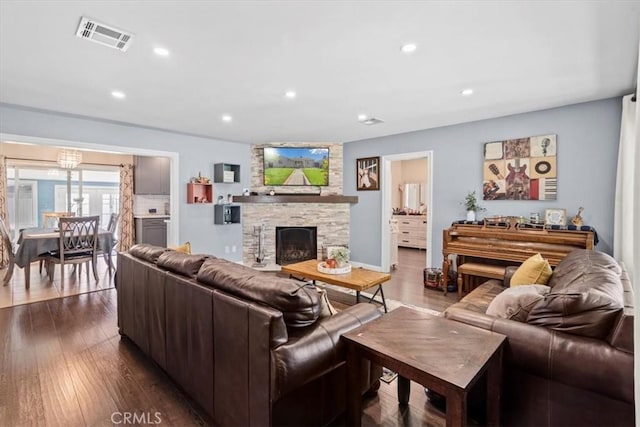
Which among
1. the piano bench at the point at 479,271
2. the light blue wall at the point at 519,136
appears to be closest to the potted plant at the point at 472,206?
the light blue wall at the point at 519,136

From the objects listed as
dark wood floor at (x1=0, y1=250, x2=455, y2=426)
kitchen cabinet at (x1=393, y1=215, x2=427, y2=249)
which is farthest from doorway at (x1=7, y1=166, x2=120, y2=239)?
kitchen cabinet at (x1=393, y1=215, x2=427, y2=249)

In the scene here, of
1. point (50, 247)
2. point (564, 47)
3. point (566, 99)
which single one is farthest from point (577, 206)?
point (50, 247)

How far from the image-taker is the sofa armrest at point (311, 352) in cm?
137

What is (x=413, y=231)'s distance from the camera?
26.4 feet

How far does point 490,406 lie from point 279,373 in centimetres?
102

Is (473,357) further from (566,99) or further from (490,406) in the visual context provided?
(566,99)

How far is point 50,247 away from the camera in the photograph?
14.4 feet

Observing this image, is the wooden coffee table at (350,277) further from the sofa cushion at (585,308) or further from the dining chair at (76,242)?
the dining chair at (76,242)

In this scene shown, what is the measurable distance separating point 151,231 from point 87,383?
5.16 m

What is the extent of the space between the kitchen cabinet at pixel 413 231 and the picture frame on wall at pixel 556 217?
4.02 m

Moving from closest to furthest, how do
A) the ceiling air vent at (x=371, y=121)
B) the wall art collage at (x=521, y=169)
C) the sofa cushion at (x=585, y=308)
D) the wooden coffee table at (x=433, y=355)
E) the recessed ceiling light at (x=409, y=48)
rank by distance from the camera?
the wooden coffee table at (x=433, y=355)
the sofa cushion at (x=585, y=308)
the recessed ceiling light at (x=409, y=48)
the wall art collage at (x=521, y=169)
the ceiling air vent at (x=371, y=121)

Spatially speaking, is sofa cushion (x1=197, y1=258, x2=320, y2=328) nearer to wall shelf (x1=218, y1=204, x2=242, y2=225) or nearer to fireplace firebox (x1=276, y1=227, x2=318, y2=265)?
wall shelf (x1=218, y1=204, x2=242, y2=225)

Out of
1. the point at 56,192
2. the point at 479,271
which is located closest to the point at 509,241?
the point at 479,271

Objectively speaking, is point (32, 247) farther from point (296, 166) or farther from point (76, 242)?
point (296, 166)
